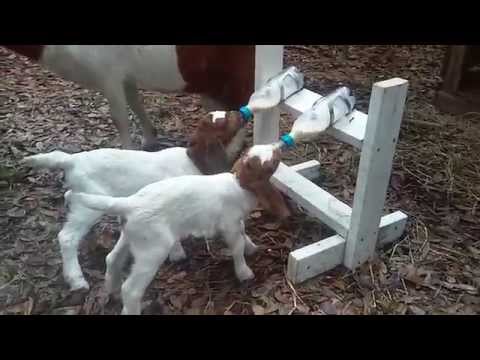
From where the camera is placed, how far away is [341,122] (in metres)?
1.95

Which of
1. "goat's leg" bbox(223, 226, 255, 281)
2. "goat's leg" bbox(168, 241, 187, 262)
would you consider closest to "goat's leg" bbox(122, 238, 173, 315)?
"goat's leg" bbox(223, 226, 255, 281)

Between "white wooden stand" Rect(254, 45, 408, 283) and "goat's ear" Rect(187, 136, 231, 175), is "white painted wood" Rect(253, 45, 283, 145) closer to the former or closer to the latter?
"white wooden stand" Rect(254, 45, 408, 283)

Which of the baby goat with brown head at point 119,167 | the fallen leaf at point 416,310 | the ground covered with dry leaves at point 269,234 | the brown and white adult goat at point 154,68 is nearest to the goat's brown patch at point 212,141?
the baby goat with brown head at point 119,167

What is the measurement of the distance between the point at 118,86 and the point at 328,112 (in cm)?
104

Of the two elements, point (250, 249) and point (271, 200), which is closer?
point (271, 200)

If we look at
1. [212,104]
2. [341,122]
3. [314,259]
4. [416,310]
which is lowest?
[416,310]

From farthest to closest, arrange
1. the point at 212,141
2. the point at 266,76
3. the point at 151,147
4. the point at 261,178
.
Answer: the point at 151,147 → the point at 266,76 → the point at 212,141 → the point at 261,178

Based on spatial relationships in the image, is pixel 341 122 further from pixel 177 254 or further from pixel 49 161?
pixel 49 161

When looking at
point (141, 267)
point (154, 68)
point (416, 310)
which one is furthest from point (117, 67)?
point (416, 310)

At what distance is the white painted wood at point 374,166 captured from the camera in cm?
172

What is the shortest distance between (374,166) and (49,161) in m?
1.08

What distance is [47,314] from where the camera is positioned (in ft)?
6.21

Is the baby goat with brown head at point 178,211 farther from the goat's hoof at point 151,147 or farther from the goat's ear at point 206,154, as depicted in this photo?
the goat's hoof at point 151,147

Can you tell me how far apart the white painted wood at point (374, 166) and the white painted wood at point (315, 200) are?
0.08 m
